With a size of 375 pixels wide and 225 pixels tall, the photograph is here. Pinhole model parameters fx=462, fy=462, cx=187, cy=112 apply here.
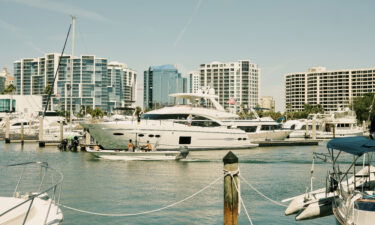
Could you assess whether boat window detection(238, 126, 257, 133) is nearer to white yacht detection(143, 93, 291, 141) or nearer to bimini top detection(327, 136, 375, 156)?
white yacht detection(143, 93, 291, 141)

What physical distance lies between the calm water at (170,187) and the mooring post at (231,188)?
15.9ft

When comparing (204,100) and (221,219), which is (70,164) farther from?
(204,100)

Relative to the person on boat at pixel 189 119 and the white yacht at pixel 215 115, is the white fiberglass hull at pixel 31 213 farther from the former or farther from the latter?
the white yacht at pixel 215 115

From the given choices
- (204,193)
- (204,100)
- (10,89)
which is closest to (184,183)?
(204,193)

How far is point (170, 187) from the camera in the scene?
26172 mm

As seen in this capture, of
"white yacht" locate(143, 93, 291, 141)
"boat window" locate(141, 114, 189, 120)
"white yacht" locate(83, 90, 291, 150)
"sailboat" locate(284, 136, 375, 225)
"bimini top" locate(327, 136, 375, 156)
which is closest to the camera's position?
"sailboat" locate(284, 136, 375, 225)

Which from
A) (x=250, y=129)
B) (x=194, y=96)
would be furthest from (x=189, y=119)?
(x=250, y=129)

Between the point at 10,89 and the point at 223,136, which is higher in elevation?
the point at 10,89

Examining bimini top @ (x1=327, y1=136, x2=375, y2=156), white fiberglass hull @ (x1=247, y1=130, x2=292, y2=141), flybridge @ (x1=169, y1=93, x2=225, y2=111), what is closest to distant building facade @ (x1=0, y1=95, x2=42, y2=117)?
flybridge @ (x1=169, y1=93, x2=225, y2=111)

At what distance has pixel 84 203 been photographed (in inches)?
843

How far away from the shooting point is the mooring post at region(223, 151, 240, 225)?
12.9 metres

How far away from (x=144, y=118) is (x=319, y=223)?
124ft

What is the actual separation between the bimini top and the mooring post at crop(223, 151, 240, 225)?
3464mm

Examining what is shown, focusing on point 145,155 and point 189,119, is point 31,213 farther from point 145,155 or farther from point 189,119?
point 189,119
